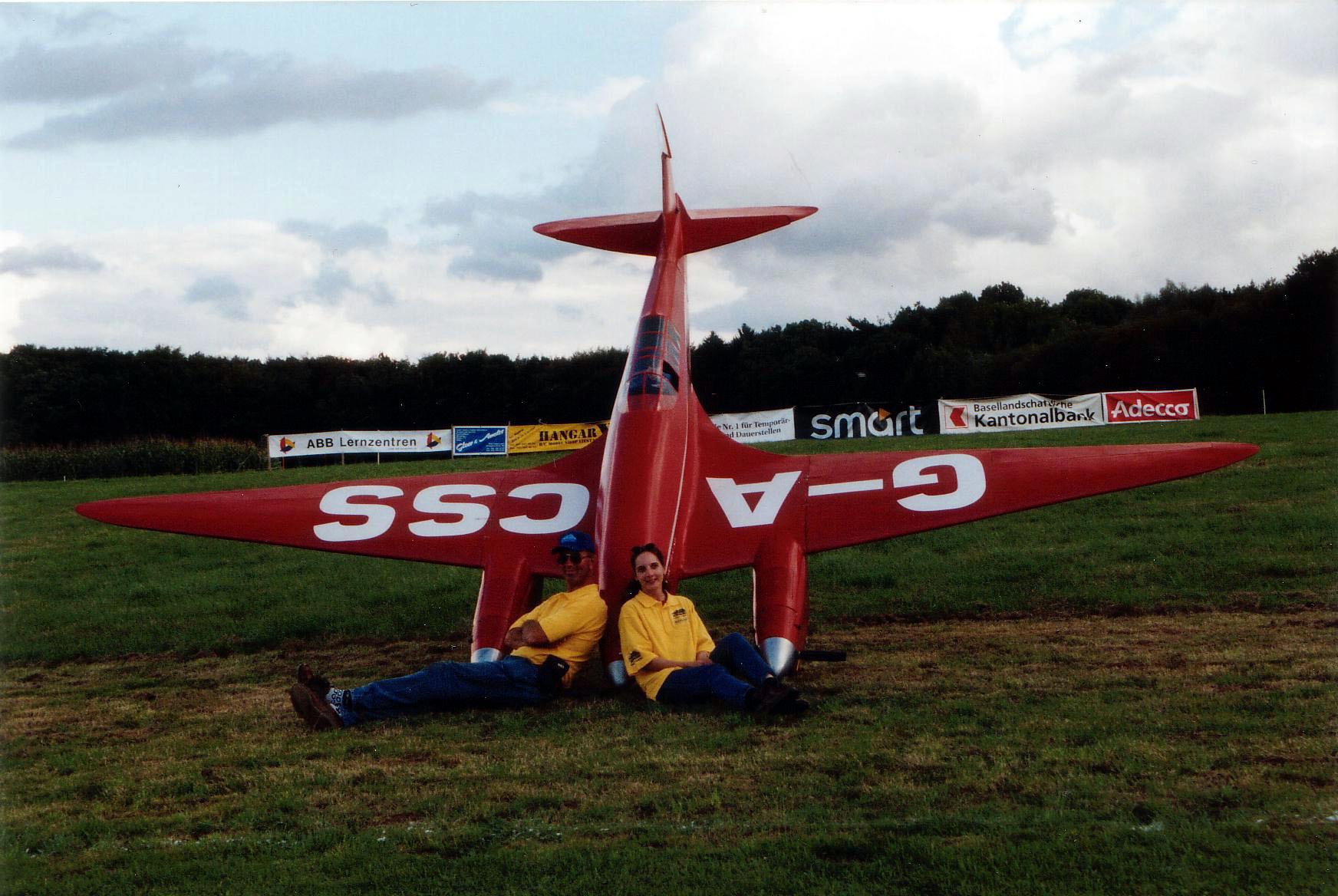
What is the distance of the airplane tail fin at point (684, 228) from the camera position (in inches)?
556

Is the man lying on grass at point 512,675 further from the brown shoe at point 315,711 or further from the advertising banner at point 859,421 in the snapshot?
the advertising banner at point 859,421

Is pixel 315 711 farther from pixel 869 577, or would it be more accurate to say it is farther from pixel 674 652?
pixel 869 577

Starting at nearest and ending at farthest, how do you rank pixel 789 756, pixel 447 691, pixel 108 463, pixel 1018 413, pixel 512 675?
1. pixel 789 756
2. pixel 447 691
3. pixel 512 675
4. pixel 108 463
5. pixel 1018 413

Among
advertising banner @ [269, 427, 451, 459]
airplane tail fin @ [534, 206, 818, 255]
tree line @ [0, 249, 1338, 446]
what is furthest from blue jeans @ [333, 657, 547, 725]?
tree line @ [0, 249, 1338, 446]

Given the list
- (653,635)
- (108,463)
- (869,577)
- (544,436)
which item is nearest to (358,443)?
(544,436)

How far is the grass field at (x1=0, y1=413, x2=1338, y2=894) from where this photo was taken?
13.8 feet

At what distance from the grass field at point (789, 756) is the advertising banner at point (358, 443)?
1173 inches

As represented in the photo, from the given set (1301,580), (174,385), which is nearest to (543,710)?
(1301,580)

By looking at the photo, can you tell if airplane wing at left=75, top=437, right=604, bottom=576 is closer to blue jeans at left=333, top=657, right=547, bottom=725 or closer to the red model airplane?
the red model airplane

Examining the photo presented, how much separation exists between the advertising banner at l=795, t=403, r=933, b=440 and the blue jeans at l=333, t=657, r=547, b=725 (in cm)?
3142

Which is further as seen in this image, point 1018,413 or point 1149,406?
point 1018,413

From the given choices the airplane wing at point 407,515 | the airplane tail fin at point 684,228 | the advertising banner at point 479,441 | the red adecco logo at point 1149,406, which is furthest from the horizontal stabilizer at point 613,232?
the advertising banner at point 479,441

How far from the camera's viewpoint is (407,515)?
10.2 metres

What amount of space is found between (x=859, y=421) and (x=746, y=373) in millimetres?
30468
